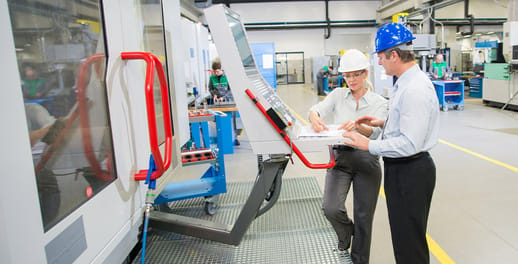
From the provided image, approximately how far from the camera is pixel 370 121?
2.50m

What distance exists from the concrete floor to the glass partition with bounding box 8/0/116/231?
2512 millimetres

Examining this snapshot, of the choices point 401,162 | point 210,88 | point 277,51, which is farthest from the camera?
point 277,51

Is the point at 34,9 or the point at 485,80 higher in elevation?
the point at 34,9

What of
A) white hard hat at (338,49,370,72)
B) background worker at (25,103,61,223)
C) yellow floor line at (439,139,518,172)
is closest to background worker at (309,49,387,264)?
white hard hat at (338,49,370,72)

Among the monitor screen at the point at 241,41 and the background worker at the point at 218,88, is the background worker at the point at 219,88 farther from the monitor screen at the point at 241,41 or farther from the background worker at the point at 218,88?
the monitor screen at the point at 241,41

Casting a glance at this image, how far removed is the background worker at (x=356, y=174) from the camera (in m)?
2.50

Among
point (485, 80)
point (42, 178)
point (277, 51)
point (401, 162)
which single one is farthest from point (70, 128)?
point (277, 51)

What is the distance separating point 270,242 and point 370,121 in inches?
46.6

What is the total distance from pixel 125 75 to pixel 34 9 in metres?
0.52

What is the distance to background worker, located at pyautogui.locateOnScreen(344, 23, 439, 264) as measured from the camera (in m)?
1.95

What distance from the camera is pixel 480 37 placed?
19266mm

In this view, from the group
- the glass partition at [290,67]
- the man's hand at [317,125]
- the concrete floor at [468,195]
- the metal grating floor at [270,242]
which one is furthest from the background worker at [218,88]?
the glass partition at [290,67]

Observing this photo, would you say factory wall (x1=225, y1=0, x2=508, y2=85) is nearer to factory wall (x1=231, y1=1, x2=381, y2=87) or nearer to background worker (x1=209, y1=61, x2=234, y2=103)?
Result: factory wall (x1=231, y1=1, x2=381, y2=87)

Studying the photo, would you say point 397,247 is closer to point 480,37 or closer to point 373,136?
point 373,136
